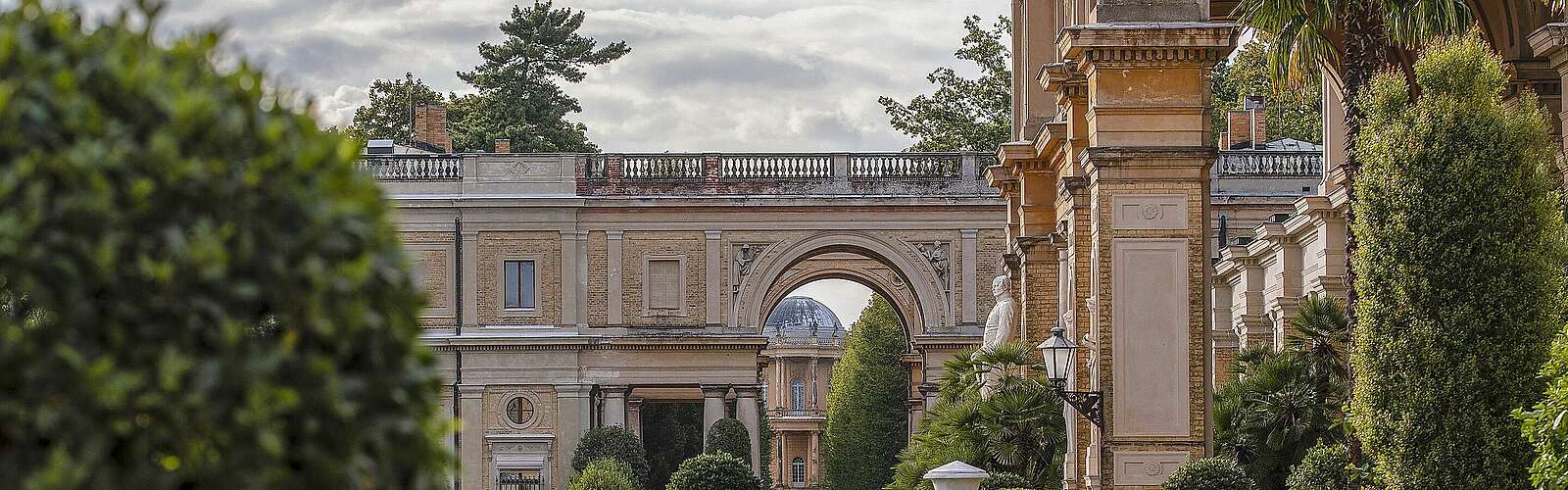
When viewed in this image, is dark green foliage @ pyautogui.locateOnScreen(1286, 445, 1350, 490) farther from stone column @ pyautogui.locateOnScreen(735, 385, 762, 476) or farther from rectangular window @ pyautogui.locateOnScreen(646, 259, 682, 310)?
rectangular window @ pyautogui.locateOnScreen(646, 259, 682, 310)

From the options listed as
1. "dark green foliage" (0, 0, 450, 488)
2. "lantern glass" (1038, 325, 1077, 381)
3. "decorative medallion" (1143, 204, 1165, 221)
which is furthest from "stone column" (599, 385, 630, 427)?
"dark green foliage" (0, 0, 450, 488)

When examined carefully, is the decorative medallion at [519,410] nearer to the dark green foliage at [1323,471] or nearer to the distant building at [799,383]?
the dark green foliage at [1323,471]

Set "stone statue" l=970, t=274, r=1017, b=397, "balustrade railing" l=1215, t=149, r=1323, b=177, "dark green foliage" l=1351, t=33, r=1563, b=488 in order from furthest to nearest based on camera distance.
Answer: "balustrade railing" l=1215, t=149, r=1323, b=177, "stone statue" l=970, t=274, r=1017, b=397, "dark green foliage" l=1351, t=33, r=1563, b=488

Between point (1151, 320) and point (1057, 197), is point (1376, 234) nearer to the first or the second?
point (1151, 320)

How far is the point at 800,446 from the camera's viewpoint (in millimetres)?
104875

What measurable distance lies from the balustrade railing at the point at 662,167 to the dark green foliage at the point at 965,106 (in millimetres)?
11416

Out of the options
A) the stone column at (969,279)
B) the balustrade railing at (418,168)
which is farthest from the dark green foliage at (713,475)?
the balustrade railing at (418,168)

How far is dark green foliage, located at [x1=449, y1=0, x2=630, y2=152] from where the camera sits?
2469 inches

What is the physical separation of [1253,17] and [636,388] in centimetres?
3223

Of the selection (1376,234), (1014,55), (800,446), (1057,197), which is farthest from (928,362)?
(800,446)

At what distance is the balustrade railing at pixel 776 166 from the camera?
46.8 meters

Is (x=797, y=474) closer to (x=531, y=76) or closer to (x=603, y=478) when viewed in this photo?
(x=531, y=76)

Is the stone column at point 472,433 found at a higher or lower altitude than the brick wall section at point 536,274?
lower

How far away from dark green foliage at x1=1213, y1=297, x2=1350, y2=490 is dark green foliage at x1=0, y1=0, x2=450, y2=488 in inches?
518
